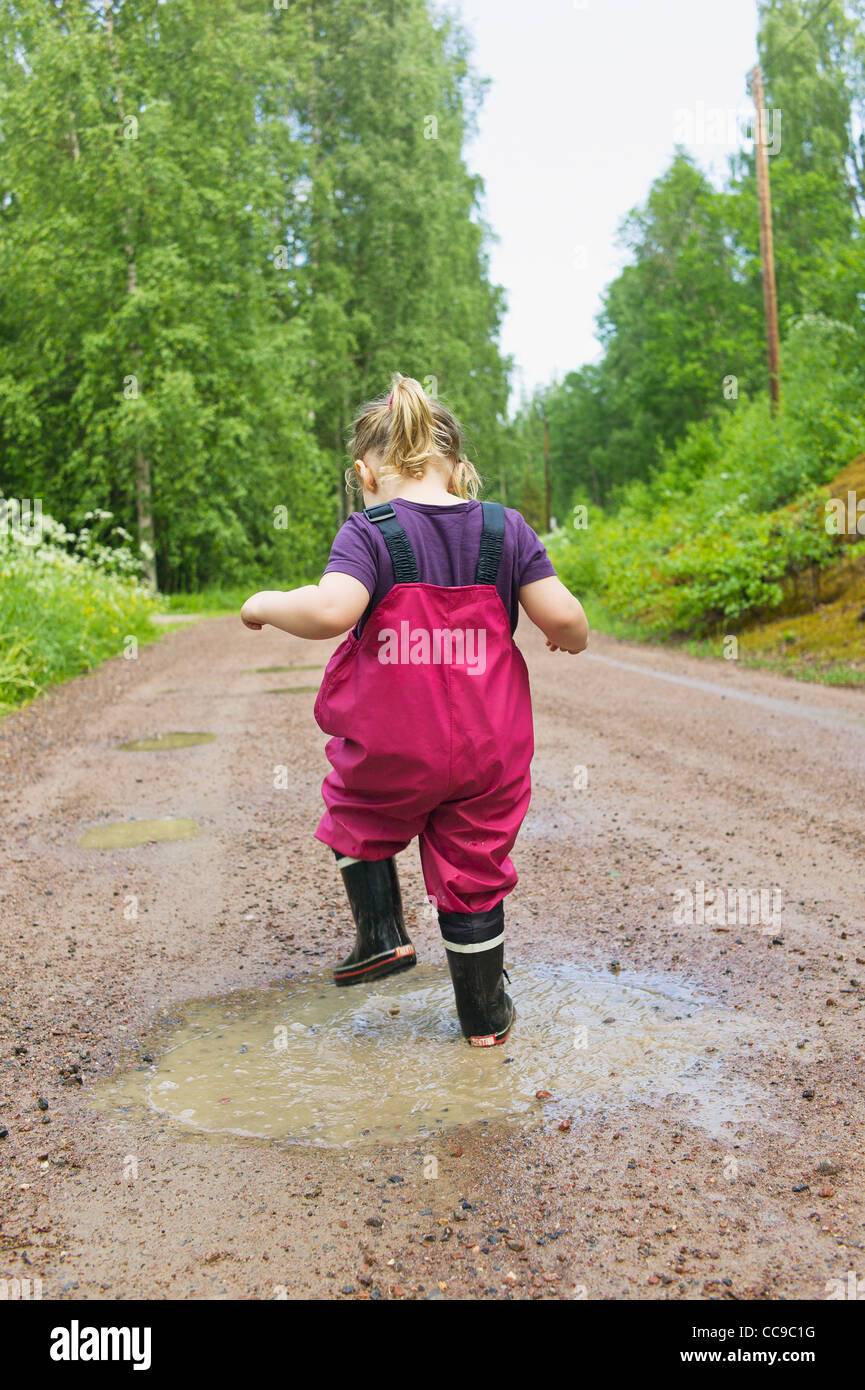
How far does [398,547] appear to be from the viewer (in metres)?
2.69

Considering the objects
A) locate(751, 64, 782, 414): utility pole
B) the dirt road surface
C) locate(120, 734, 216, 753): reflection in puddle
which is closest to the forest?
locate(751, 64, 782, 414): utility pole

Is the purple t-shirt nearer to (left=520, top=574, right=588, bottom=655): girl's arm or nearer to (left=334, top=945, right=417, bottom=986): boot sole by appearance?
(left=520, top=574, right=588, bottom=655): girl's arm

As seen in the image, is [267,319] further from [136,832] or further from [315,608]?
[315,608]

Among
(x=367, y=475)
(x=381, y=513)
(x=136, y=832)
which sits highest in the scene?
(x=367, y=475)

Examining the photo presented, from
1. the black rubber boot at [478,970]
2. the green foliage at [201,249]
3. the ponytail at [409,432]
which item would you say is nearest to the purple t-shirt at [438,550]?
the ponytail at [409,432]

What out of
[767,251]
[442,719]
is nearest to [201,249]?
[767,251]

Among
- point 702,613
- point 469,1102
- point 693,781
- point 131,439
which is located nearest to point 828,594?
point 702,613

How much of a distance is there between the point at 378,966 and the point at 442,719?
0.94 meters

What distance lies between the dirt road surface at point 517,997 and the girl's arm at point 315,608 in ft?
3.67

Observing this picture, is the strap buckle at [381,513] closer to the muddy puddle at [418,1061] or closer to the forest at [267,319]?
the muddy puddle at [418,1061]

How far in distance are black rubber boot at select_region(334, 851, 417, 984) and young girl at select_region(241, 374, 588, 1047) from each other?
9.7 inches

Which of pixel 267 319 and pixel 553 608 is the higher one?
pixel 267 319
